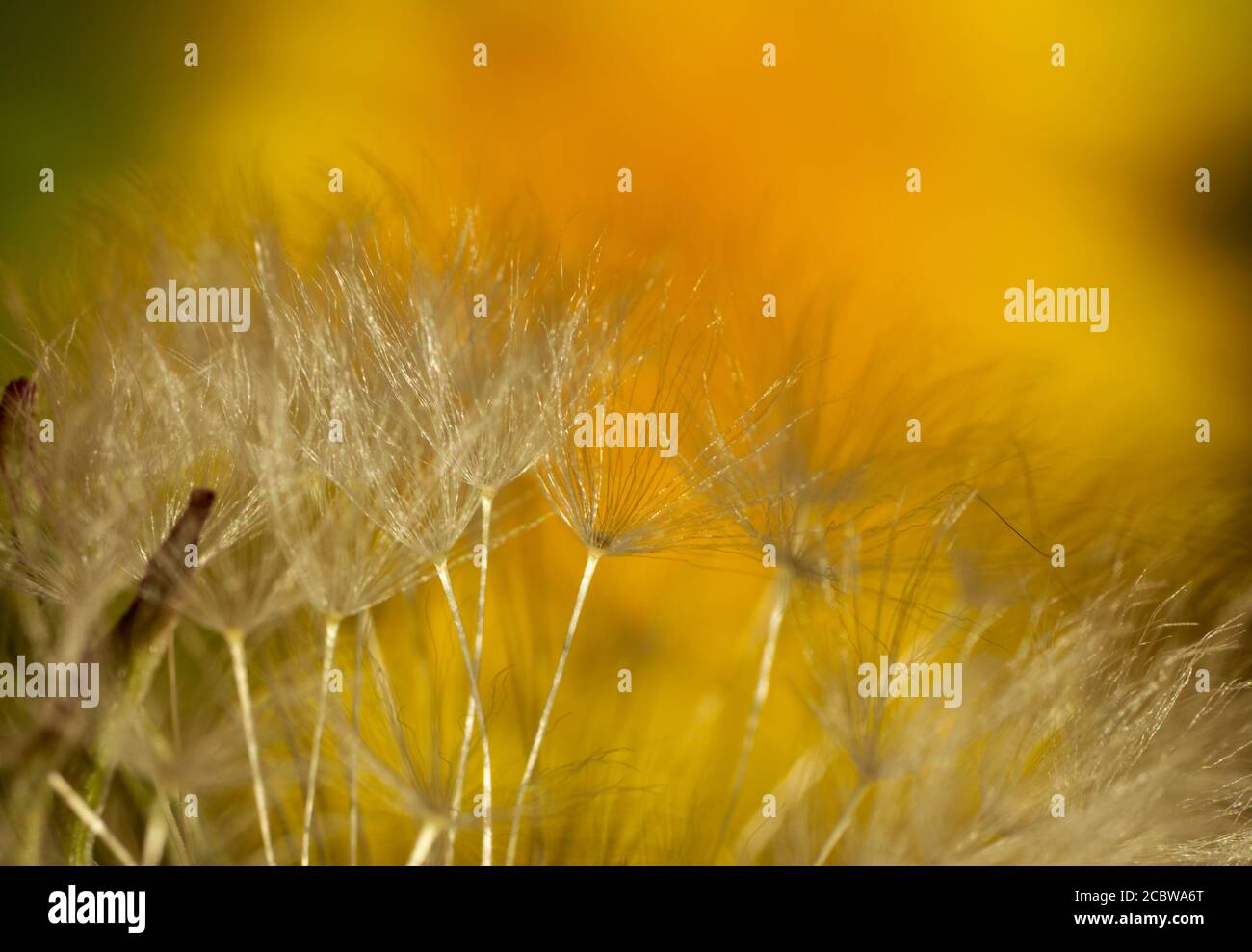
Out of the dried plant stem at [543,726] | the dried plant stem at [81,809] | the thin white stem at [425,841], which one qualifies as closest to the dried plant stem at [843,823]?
the dried plant stem at [543,726]

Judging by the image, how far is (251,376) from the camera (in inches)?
51.9

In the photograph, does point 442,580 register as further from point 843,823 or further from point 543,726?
point 843,823

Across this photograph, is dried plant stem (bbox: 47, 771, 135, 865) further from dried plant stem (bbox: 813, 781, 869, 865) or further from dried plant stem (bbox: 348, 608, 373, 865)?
dried plant stem (bbox: 813, 781, 869, 865)

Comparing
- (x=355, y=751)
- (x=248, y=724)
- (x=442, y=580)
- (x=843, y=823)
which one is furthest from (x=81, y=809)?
(x=843, y=823)

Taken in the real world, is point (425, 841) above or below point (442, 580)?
below

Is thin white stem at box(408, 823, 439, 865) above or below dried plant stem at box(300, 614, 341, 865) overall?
below

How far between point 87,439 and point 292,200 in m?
0.52

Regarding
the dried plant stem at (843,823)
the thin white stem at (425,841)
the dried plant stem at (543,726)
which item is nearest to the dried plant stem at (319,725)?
the thin white stem at (425,841)

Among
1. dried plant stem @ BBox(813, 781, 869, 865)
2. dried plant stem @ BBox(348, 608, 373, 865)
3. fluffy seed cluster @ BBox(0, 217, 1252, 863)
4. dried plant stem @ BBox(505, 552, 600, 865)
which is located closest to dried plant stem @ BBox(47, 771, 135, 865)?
fluffy seed cluster @ BBox(0, 217, 1252, 863)

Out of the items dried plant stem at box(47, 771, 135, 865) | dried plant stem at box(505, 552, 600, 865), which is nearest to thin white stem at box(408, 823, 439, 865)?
dried plant stem at box(505, 552, 600, 865)

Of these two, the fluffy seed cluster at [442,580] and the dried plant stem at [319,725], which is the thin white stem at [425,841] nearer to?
the fluffy seed cluster at [442,580]

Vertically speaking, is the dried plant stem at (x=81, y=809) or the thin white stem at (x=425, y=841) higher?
the dried plant stem at (x=81, y=809)

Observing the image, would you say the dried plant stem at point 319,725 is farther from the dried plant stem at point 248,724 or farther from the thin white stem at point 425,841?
the thin white stem at point 425,841

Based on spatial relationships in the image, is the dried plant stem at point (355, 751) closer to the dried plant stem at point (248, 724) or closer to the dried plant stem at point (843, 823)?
the dried plant stem at point (248, 724)
